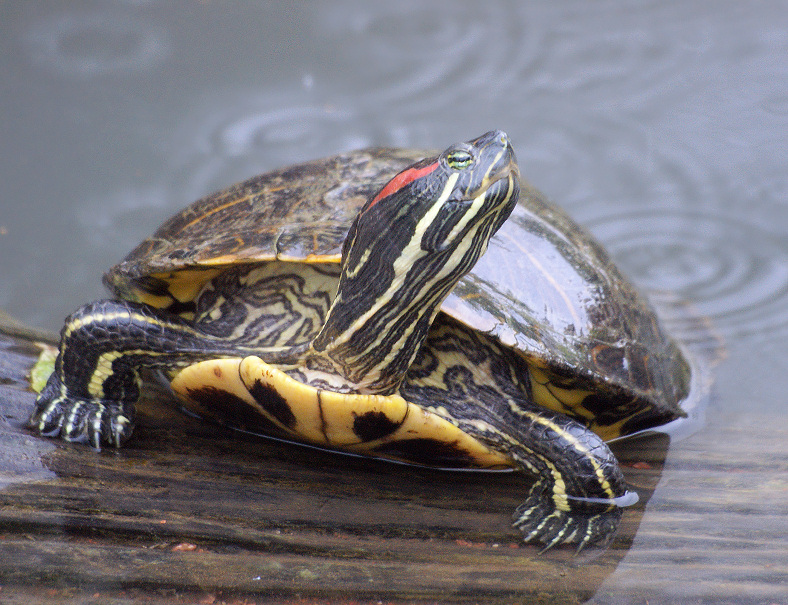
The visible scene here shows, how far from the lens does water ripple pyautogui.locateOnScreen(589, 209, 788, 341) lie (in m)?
5.05

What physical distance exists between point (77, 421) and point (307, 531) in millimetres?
1000

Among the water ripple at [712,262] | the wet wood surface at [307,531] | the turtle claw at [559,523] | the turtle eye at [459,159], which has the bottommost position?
the water ripple at [712,262]

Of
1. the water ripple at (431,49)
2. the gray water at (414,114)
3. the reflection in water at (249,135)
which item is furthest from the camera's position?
the water ripple at (431,49)

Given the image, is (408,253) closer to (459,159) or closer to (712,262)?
(459,159)

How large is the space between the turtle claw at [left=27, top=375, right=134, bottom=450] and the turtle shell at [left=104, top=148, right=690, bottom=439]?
599 millimetres

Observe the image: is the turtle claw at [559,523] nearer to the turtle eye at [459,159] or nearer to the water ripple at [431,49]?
the turtle eye at [459,159]

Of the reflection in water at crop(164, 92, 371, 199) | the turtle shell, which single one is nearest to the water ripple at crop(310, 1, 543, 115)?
the reflection in water at crop(164, 92, 371, 199)

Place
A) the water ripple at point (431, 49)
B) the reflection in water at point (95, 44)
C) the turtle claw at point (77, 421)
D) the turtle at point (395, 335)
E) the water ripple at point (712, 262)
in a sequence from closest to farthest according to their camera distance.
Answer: the turtle at point (395, 335) → the turtle claw at point (77, 421) → the water ripple at point (712, 262) → the reflection in water at point (95, 44) → the water ripple at point (431, 49)

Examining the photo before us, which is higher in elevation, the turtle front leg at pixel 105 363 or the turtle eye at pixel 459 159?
the turtle eye at pixel 459 159

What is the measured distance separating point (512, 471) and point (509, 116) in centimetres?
485

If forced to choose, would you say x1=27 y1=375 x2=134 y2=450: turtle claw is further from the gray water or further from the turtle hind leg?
the gray water

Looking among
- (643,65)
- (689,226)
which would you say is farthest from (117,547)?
(643,65)

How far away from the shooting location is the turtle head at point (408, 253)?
7.16ft

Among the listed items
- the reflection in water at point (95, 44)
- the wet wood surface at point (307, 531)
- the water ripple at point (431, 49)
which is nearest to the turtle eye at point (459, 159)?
the wet wood surface at point (307, 531)
